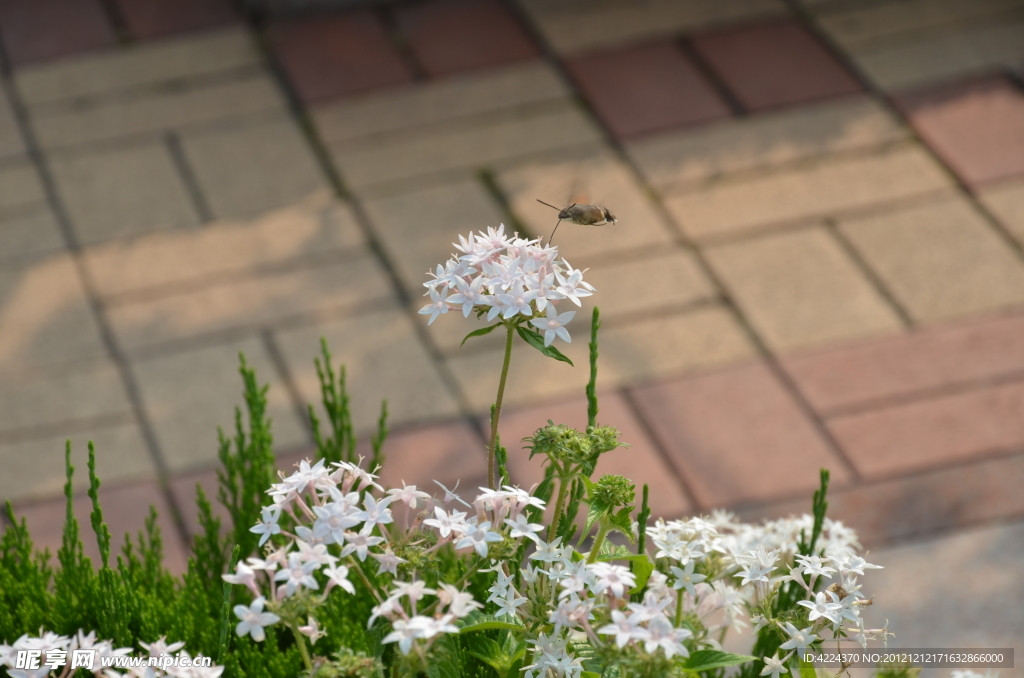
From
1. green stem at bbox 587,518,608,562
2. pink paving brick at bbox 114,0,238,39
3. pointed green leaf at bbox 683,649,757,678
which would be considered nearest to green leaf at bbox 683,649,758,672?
pointed green leaf at bbox 683,649,757,678

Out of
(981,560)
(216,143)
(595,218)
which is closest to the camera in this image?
(595,218)

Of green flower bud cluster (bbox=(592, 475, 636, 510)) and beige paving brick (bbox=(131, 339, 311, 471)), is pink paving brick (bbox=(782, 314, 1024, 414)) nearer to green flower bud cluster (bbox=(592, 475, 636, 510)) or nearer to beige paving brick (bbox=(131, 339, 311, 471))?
beige paving brick (bbox=(131, 339, 311, 471))

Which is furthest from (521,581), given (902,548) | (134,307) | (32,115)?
(32,115)

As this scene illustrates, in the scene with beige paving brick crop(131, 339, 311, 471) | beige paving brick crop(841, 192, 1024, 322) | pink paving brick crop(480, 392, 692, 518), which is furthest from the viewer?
beige paving brick crop(841, 192, 1024, 322)

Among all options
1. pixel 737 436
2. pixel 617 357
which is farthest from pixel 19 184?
pixel 737 436

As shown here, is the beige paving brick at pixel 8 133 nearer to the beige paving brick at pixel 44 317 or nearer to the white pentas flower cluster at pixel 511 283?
the beige paving brick at pixel 44 317

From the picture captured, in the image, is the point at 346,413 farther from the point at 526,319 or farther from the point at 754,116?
the point at 754,116
